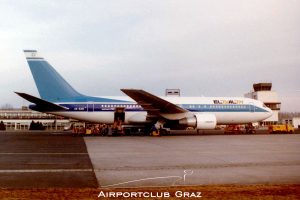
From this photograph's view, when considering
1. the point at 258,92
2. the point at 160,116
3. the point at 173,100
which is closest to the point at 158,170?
the point at 160,116

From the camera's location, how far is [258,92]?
69.3 m

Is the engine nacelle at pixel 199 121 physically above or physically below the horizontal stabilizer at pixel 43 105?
below

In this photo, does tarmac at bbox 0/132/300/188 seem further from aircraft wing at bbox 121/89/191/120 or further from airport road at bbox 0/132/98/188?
aircraft wing at bbox 121/89/191/120

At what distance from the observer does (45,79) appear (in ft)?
101

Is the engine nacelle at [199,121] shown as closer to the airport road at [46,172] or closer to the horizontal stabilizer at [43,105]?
the horizontal stabilizer at [43,105]

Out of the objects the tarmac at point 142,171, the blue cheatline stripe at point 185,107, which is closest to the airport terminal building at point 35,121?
the blue cheatline stripe at point 185,107

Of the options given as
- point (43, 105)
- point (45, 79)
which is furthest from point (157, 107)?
point (45, 79)

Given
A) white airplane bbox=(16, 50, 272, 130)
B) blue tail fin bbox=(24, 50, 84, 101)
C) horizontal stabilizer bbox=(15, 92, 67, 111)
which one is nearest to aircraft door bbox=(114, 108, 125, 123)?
white airplane bbox=(16, 50, 272, 130)

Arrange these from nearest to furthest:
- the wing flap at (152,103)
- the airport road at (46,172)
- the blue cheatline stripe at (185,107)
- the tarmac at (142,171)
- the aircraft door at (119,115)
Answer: the airport road at (46,172) < the tarmac at (142,171) < the wing flap at (152,103) < the blue cheatline stripe at (185,107) < the aircraft door at (119,115)

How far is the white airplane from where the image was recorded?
29.9 meters

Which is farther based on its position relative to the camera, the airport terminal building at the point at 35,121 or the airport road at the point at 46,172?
the airport terminal building at the point at 35,121

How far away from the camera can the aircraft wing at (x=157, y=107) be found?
96.3ft

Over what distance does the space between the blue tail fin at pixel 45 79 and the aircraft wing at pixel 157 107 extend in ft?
20.6

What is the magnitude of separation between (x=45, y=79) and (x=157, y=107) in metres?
10.2
